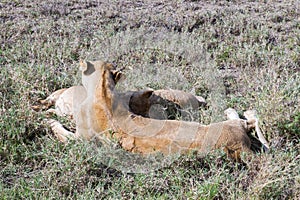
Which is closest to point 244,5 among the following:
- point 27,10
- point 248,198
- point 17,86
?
point 27,10

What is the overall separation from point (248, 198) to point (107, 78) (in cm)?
152

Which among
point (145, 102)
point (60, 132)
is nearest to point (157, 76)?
point (145, 102)

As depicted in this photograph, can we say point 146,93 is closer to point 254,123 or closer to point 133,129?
point 133,129

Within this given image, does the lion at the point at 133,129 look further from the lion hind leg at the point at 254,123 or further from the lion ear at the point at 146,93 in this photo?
the lion ear at the point at 146,93

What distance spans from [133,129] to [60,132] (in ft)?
2.47

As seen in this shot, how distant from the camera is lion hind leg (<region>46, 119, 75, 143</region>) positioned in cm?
435

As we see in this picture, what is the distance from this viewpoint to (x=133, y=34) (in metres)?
6.91

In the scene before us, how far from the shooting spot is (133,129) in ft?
13.5

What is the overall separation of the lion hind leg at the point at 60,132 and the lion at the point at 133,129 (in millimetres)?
65

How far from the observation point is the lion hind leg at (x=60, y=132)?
435 cm

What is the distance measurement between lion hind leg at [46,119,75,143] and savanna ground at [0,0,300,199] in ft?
0.24

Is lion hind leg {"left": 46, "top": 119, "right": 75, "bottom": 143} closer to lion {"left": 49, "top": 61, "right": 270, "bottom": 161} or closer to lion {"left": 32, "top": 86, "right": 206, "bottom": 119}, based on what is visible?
lion {"left": 49, "top": 61, "right": 270, "bottom": 161}

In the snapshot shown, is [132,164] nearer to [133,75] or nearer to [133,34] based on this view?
[133,75]

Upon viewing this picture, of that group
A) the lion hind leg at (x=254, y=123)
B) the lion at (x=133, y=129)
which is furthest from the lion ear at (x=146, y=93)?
the lion hind leg at (x=254, y=123)
